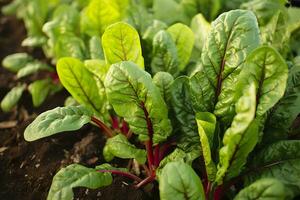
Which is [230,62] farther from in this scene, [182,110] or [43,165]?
[43,165]

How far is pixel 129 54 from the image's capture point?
4.05 ft

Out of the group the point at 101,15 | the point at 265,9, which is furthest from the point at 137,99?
the point at 265,9

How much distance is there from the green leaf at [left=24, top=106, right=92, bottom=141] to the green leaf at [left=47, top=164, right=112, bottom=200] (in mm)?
120

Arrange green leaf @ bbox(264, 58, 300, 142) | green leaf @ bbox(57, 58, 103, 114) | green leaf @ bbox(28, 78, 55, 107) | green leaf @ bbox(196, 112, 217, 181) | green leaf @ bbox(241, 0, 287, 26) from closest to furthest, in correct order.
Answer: green leaf @ bbox(196, 112, 217, 181), green leaf @ bbox(264, 58, 300, 142), green leaf @ bbox(57, 58, 103, 114), green leaf @ bbox(241, 0, 287, 26), green leaf @ bbox(28, 78, 55, 107)

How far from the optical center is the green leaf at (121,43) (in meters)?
1.18

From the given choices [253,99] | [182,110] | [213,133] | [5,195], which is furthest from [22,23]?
Answer: [253,99]

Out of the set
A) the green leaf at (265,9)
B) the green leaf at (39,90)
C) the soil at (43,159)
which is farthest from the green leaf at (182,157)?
the green leaf at (39,90)

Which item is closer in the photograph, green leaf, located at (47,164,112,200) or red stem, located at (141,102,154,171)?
green leaf, located at (47,164,112,200)

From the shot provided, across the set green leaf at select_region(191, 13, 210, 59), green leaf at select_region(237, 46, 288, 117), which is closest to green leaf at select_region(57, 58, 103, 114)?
green leaf at select_region(191, 13, 210, 59)

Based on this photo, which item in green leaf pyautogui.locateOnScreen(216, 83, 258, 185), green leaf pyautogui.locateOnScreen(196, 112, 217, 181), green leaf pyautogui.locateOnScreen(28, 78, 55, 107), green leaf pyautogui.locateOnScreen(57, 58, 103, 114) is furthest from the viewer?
green leaf pyautogui.locateOnScreen(28, 78, 55, 107)

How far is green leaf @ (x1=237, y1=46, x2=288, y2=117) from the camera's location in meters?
0.98

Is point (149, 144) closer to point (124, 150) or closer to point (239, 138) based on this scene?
point (124, 150)

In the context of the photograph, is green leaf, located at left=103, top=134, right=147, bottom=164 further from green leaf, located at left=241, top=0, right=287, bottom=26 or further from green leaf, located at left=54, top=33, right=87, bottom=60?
green leaf, located at left=241, top=0, right=287, bottom=26

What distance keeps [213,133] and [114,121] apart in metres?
0.48
